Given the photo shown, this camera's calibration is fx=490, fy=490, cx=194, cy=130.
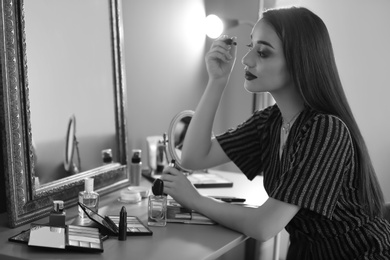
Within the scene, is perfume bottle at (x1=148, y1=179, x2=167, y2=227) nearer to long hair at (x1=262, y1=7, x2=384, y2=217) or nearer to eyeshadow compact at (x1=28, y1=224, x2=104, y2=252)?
eyeshadow compact at (x1=28, y1=224, x2=104, y2=252)

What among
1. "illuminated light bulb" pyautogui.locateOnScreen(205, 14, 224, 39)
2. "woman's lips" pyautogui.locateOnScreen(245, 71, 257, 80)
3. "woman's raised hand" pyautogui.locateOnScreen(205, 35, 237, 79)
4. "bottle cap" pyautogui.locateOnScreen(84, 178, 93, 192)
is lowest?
"bottle cap" pyautogui.locateOnScreen(84, 178, 93, 192)

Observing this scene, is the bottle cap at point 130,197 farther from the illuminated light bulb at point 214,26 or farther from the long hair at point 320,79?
the illuminated light bulb at point 214,26

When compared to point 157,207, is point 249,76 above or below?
above

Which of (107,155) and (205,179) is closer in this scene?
(107,155)

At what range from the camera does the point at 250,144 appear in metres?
1.47

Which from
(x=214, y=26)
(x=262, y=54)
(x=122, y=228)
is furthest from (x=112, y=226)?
(x=214, y=26)

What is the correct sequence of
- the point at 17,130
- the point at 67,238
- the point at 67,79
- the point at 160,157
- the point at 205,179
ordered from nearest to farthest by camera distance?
the point at 67,238 → the point at 17,130 → the point at 67,79 → the point at 205,179 → the point at 160,157

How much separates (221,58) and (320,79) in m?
0.39

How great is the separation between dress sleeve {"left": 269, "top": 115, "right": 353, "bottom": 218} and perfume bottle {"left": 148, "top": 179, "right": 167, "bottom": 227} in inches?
11.6

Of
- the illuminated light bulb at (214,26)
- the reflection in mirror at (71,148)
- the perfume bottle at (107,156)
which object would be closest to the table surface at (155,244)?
the reflection in mirror at (71,148)

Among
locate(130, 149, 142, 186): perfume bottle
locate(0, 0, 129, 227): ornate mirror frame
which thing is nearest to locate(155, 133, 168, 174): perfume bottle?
locate(130, 149, 142, 186): perfume bottle

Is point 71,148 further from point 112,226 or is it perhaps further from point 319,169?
point 319,169

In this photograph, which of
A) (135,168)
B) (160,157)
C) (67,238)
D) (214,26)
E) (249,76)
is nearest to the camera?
(67,238)

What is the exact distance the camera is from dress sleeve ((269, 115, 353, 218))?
1.12 m
